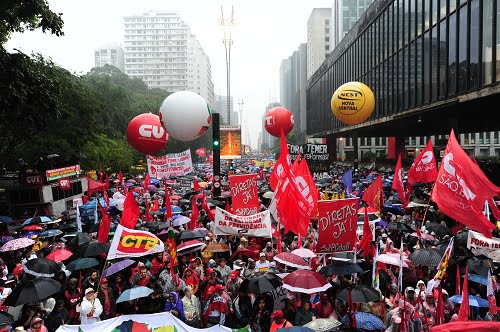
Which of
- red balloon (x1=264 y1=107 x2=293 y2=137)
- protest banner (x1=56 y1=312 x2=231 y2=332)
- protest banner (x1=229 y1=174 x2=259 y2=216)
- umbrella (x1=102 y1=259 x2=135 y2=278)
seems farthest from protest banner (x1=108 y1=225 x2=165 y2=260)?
red balloon (x1=264 y1=107 x2=293 y2=137)

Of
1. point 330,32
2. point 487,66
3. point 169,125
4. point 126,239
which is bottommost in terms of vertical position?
point 126,239

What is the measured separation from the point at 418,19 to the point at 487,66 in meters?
11.0

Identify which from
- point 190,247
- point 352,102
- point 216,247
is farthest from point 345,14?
point 190,247

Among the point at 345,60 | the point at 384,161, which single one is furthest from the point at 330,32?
the point at 384,161

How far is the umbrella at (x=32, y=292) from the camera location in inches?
270

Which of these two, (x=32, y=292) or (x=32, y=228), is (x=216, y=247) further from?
(x=32, y=228)

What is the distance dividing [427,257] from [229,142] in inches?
1304

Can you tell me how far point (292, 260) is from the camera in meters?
9.00

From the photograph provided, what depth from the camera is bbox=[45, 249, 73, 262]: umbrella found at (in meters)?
9.94

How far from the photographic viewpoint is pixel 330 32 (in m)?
126

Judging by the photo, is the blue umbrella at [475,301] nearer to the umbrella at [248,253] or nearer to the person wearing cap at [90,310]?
the umbrella at [248,253]

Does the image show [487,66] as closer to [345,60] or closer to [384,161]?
[384,161]

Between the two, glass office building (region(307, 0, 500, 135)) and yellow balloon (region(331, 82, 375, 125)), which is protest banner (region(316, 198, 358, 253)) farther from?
glass office building (region(307, 0, 500, 135))

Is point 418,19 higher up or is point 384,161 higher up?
point 418,19
